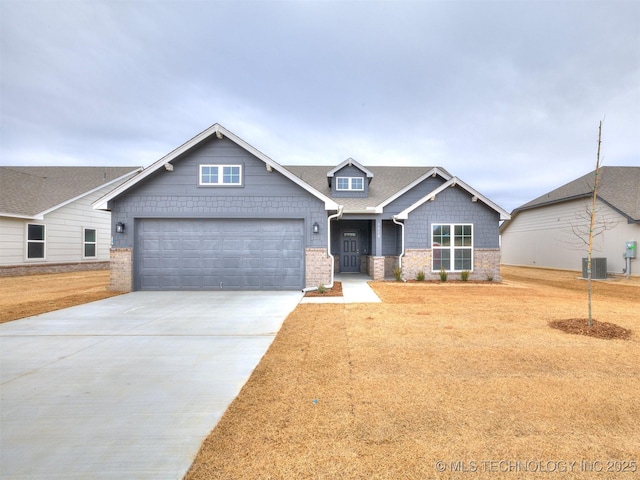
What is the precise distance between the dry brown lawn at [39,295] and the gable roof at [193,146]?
323 cm

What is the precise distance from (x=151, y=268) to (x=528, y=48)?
22.8 m

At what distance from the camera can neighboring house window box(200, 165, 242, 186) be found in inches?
429

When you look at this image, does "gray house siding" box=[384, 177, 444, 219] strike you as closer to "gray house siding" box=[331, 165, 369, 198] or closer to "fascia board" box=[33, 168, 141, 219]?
"gray house siding" box=[331, 165, 369, 198]

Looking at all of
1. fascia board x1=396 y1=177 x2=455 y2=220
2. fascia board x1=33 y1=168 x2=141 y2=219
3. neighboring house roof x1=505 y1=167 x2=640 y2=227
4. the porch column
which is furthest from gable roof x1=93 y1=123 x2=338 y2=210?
neighboring house roof x1=505 y1=167 x2=640 y2=227

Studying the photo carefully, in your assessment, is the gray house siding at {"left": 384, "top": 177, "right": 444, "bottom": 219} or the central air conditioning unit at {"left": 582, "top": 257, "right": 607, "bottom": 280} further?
the central air conditioning unit at {"left": 582, "top": 257, "right": 607, "bottom": 280}

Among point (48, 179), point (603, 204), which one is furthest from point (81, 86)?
point (603, 204)

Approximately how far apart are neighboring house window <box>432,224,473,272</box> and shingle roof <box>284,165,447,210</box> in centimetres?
344

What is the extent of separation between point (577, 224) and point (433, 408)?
22244 millimetres

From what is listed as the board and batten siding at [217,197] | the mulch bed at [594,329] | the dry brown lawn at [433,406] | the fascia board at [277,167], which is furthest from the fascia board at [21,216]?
the mulch bed at [594,329]

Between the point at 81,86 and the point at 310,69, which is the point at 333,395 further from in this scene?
the point at 81,86

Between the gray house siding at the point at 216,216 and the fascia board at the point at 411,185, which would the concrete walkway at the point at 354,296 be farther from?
the fascia board at the point at 411,185

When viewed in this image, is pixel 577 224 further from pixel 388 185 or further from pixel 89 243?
pixel 89 243

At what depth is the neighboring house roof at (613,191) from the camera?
16.1 metres

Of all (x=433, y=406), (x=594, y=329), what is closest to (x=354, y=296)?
(x=594, y=329)
